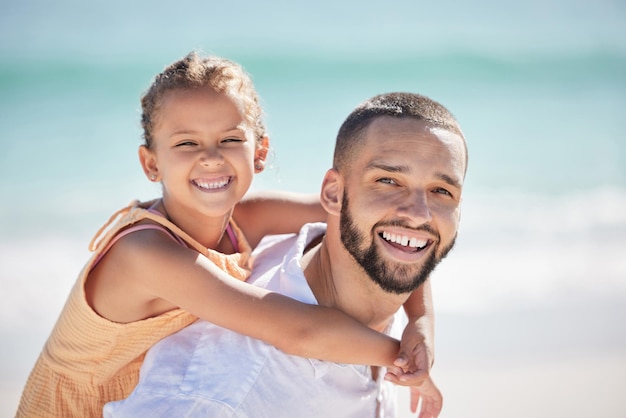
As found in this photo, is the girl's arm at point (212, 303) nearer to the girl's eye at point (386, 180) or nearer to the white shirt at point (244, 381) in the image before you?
the white shirt at point (244, 381)

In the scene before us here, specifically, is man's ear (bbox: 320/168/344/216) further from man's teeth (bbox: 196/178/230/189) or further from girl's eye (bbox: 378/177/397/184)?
man's teeth (bbox: 196/178/230/189)

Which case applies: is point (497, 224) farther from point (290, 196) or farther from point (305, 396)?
point (305, 396)

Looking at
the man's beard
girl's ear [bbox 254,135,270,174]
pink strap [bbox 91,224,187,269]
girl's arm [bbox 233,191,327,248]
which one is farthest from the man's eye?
pink strap [bbox 91,224,187,269]

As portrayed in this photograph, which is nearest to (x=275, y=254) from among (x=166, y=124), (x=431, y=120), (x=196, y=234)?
(x=196, y=234)

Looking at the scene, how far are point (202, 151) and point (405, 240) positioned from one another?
3.60 feet

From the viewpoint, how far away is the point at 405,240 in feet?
10.3

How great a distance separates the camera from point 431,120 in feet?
10.6

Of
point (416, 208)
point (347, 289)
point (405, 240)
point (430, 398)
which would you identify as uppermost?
point (416, 208)

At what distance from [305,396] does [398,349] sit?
1.58ft

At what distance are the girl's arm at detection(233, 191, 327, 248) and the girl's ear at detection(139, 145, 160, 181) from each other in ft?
1.65

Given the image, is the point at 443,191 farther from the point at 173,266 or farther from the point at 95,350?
the point at 95,350

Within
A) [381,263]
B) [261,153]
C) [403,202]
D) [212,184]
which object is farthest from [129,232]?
[403,202]

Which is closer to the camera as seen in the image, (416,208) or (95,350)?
(416,208)

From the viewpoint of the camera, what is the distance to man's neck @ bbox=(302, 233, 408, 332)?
328cm
